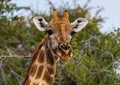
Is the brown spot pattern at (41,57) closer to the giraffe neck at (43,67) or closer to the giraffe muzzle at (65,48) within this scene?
the giraffe neck at (43,67)

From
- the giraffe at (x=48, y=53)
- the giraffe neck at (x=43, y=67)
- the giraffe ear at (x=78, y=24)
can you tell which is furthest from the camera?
the giraffe ear at (x=78, y=24)

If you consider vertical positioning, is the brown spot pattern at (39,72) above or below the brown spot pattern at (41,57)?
below

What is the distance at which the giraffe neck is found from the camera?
688cm

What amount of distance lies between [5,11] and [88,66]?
487 centimetres

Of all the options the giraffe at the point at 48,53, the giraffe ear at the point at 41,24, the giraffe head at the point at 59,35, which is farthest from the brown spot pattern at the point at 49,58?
the giraffe ear at the point at 41,24

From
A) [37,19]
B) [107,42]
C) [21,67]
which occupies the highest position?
[37,19]

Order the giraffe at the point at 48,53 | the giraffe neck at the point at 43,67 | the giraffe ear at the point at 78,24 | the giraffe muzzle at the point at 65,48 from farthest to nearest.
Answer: the giraffe ear at the point at 78,24, the giraffe neck at the point at 43,67, the giraffe at the point at 48,53, the giraffe muzzle at the point at 65,48

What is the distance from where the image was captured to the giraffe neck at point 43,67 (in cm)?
688

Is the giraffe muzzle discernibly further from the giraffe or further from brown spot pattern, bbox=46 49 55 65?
brown spot pattern, bbox=46 49 55 65

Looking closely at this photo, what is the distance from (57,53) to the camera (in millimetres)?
6629

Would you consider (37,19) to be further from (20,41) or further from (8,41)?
(20,41)

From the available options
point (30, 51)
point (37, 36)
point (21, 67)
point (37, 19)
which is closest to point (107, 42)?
point (37, 19)

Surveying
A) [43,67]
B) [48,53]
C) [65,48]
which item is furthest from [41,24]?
[65,48]

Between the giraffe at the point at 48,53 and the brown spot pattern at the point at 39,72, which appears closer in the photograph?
the giraffe at the point at 48,53
